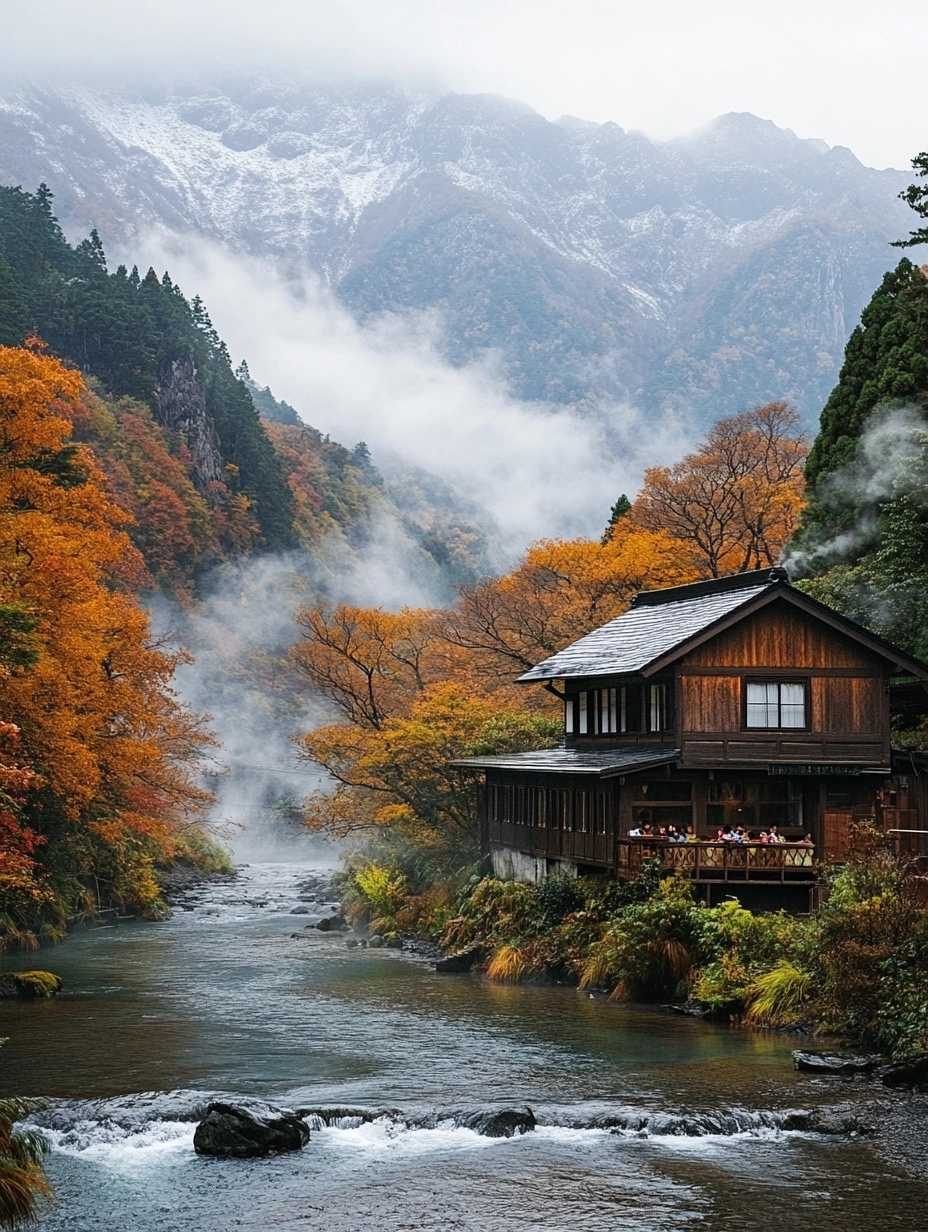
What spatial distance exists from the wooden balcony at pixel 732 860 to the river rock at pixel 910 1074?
1104 centimetres

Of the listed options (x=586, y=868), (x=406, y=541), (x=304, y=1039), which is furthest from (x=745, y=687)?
A: (x=406, y=541)

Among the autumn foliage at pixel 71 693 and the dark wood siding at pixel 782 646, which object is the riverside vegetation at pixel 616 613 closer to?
the dark wood siding at pixel 782 646

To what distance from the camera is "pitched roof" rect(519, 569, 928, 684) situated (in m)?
37.5

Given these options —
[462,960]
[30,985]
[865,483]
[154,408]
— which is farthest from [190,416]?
[30,985]

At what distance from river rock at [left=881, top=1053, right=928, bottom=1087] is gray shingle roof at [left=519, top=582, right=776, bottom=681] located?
1533 centimetres

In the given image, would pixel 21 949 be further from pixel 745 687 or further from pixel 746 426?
pixel 746 426

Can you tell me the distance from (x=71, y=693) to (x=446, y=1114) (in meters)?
23.8

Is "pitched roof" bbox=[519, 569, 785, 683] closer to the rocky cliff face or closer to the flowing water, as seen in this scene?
the flowing water

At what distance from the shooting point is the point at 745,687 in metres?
38.2

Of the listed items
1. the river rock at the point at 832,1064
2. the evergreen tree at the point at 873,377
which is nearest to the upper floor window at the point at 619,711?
the evergreen tree at the point at 873,377

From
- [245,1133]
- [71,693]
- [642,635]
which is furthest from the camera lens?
[642,635]

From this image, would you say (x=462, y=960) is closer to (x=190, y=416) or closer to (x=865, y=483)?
(x=865, y=483)

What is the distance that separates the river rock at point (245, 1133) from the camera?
798 inches

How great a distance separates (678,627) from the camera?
40219 mm
